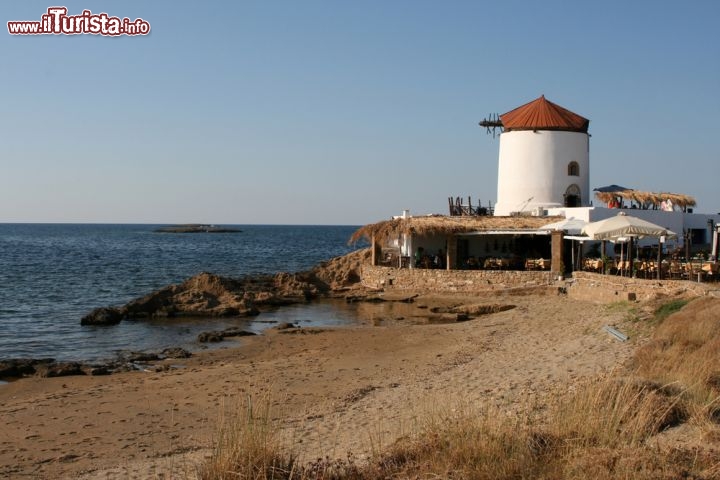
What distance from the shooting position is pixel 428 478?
572cm

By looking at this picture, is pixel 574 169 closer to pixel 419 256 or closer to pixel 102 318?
pixel 419 256

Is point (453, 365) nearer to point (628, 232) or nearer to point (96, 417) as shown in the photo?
point (96, 417)

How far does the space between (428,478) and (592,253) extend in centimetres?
2390

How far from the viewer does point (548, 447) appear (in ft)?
20.0

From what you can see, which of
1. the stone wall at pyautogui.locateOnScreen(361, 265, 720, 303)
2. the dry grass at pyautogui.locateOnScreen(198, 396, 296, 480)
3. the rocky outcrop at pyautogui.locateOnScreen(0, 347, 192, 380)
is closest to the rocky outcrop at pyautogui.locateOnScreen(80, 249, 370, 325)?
the stone wall at pyautogui.locateOnScreen(361, 265, 720, 303)

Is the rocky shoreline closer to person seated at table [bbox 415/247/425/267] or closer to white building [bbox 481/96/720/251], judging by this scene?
person seated at table [bbox 415/247/425/267]

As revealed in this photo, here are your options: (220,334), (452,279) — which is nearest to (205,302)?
(220,334)

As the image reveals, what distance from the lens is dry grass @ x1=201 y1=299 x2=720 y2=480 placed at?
564cm

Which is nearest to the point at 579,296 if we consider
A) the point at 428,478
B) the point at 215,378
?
the point at 215,378

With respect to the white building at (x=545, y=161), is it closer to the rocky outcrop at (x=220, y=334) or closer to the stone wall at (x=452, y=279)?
the stone wall at (x=452, y=279)

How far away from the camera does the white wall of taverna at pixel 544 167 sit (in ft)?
104

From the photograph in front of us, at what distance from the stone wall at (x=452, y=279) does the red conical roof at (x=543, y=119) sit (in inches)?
349

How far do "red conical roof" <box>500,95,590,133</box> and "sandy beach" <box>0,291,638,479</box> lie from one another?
14309mm

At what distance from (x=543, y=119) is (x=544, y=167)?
2.20 meters
